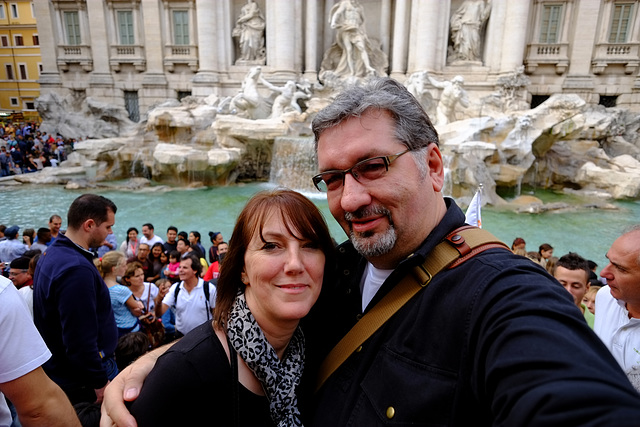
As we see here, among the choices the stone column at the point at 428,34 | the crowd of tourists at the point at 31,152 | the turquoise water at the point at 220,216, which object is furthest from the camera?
the stone column at the point at 428,34

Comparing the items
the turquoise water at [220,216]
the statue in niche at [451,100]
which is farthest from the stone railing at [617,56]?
the turquoise water at [220,216]

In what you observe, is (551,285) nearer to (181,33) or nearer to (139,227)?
(139,227)

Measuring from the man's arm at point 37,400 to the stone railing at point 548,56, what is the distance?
19.8 m

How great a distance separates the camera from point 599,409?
2.02 feet

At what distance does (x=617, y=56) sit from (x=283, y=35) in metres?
13.9

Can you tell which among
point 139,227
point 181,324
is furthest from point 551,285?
point 139,227

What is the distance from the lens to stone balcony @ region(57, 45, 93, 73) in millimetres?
19250

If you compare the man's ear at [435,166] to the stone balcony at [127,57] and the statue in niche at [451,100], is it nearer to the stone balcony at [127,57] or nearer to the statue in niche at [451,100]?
the statue in niche at [451,100]

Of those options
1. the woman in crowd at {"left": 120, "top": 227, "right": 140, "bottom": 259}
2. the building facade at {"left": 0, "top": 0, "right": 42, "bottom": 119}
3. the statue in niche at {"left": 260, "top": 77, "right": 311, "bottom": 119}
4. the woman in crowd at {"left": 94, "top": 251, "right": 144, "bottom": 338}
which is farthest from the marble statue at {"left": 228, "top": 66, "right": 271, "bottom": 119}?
the building facade at {"left": 0, "top": 0, "right": 42, "bottom": 119}

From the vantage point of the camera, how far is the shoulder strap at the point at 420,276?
1.08 m

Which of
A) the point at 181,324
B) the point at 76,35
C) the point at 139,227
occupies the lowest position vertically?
the point at 139,227

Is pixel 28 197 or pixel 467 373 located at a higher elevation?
pixel 467 373

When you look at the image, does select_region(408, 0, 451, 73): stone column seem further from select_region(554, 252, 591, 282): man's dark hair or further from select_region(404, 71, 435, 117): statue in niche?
select_region(554, 252, 591, 282): man's dark hair

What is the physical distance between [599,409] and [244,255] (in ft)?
3.26
